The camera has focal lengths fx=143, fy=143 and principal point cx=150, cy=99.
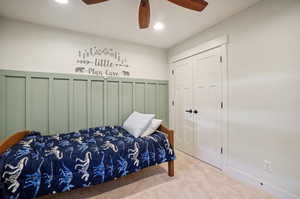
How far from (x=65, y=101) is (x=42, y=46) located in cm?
99

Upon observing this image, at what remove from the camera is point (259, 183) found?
1858 mm

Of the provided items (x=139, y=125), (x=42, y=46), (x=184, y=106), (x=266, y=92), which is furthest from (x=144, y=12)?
(x=184, y=106)

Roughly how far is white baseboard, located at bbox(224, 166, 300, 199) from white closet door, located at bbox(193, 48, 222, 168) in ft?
0.72

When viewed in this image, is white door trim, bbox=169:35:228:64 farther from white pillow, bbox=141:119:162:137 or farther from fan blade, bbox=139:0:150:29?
white pillow, bbox=141:119:162:137

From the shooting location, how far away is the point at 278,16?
5.57ft

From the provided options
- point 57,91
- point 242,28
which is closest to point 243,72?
point 242,28

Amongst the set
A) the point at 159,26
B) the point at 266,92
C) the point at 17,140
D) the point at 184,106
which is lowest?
the point at 17,140

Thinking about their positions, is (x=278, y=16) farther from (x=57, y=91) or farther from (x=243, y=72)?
(x=57, y=91)

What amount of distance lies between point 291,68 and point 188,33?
1706 millimetres

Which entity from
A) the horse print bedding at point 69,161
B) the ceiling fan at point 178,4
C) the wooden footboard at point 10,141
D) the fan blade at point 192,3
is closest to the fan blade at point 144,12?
the ceiling fan at point 178,4

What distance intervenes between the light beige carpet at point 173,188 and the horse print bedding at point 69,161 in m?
0.30

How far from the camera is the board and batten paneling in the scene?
2.21 m

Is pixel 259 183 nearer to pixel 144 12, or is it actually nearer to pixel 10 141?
pixel 144 12

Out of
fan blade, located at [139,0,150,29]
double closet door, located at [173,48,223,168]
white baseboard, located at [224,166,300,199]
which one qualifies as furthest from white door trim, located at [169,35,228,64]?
white baseboard, located at [224,166,300,199]
